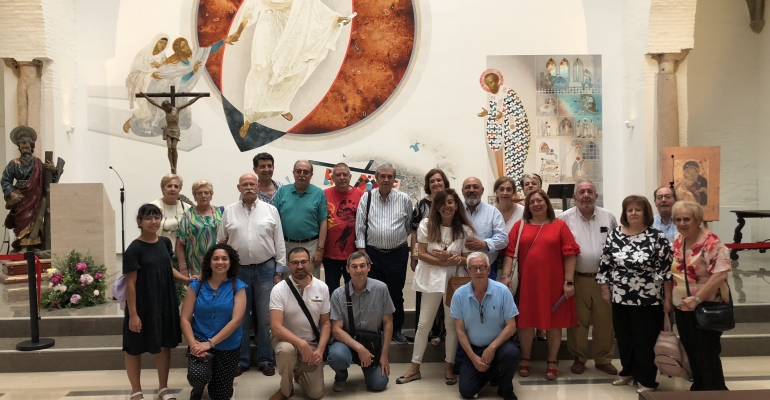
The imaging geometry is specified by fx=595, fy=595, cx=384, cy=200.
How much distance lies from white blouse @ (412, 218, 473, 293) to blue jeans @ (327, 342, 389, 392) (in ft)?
2.33

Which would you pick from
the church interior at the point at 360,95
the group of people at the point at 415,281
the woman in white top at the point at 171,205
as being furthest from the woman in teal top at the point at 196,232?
the church interior at the point at 360,95

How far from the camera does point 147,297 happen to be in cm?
409

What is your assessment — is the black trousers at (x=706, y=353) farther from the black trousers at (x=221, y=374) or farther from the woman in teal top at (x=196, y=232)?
the woman in teal top at (x=196, y=232)

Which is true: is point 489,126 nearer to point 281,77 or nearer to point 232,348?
point 281,77

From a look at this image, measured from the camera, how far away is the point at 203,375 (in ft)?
13.3

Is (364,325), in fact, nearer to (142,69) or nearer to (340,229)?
(340,229)

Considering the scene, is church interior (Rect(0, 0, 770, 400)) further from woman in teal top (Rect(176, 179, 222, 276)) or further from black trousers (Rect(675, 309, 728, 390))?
black trousers (Rect(675, 309, 728, 390))

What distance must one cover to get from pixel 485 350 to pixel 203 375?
6.42ft

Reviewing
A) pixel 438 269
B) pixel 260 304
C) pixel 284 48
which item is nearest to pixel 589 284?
pixel 438 269

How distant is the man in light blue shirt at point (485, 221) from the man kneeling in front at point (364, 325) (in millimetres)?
831

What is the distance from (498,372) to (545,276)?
0.82 meters

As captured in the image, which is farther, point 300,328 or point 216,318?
point 300,328

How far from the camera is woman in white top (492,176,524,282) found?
489cm

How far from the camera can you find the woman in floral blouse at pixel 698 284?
376 cm
